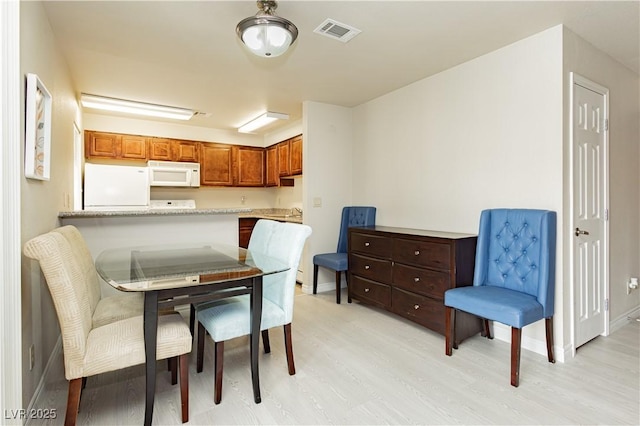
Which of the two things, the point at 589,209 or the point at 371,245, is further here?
the point at 371,245

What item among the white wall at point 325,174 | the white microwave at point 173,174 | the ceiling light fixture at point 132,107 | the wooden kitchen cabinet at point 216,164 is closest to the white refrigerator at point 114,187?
the white microwave at point 173,174

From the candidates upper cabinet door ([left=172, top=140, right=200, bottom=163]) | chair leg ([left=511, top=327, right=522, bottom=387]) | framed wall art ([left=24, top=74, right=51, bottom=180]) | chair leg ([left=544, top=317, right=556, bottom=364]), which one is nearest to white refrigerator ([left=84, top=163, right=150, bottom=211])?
upper cabinet door ([left=172, top=140, right=200, bottom=163])

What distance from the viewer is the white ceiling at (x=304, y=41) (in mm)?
2172

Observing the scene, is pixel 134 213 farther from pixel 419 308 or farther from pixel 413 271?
pixel 419 308

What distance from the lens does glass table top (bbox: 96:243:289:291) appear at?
1.75m

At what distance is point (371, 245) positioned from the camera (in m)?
3.46

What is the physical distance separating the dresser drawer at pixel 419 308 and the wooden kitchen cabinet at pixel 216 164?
3.70 m

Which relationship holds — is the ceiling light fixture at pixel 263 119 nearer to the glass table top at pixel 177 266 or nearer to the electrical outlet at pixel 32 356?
the glass table top at pixel 177 266

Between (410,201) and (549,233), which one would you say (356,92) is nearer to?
(410,201)

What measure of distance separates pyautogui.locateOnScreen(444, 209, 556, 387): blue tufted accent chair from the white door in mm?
343

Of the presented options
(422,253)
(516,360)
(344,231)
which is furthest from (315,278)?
(516,360)

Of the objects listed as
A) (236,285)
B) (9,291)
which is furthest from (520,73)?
(9,291)

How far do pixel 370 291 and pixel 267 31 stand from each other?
254cm

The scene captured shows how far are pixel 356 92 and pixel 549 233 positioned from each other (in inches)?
97.2
